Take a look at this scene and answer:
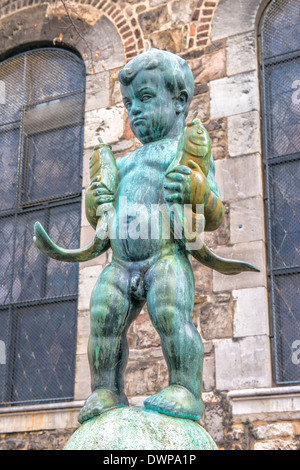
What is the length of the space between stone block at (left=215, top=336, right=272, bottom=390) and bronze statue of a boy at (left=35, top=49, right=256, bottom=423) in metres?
2.69

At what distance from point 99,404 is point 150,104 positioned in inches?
49.0

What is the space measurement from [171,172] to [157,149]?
9.4 inches

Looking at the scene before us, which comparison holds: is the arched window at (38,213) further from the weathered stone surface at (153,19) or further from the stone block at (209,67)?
the stone block at (209,67)

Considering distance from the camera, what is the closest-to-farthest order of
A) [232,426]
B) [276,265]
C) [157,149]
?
1. [157,149]
2. [232,426]
3. [276,265]

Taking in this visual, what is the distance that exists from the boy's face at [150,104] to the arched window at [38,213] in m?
3.83

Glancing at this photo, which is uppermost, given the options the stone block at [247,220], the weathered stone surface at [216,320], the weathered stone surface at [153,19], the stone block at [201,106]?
the weathered stone surface at [153,19]

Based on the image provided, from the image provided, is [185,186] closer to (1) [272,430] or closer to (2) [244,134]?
(1) [272,430]

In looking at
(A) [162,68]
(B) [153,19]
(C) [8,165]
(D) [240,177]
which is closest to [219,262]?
(A) [162,68]

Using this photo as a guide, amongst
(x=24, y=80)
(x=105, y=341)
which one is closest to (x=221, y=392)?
(x=105, y=341)

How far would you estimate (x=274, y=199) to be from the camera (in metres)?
6.05

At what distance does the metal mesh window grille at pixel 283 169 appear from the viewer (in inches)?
219

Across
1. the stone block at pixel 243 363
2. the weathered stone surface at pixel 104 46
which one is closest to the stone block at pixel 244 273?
the stone block at pixel 243 363
